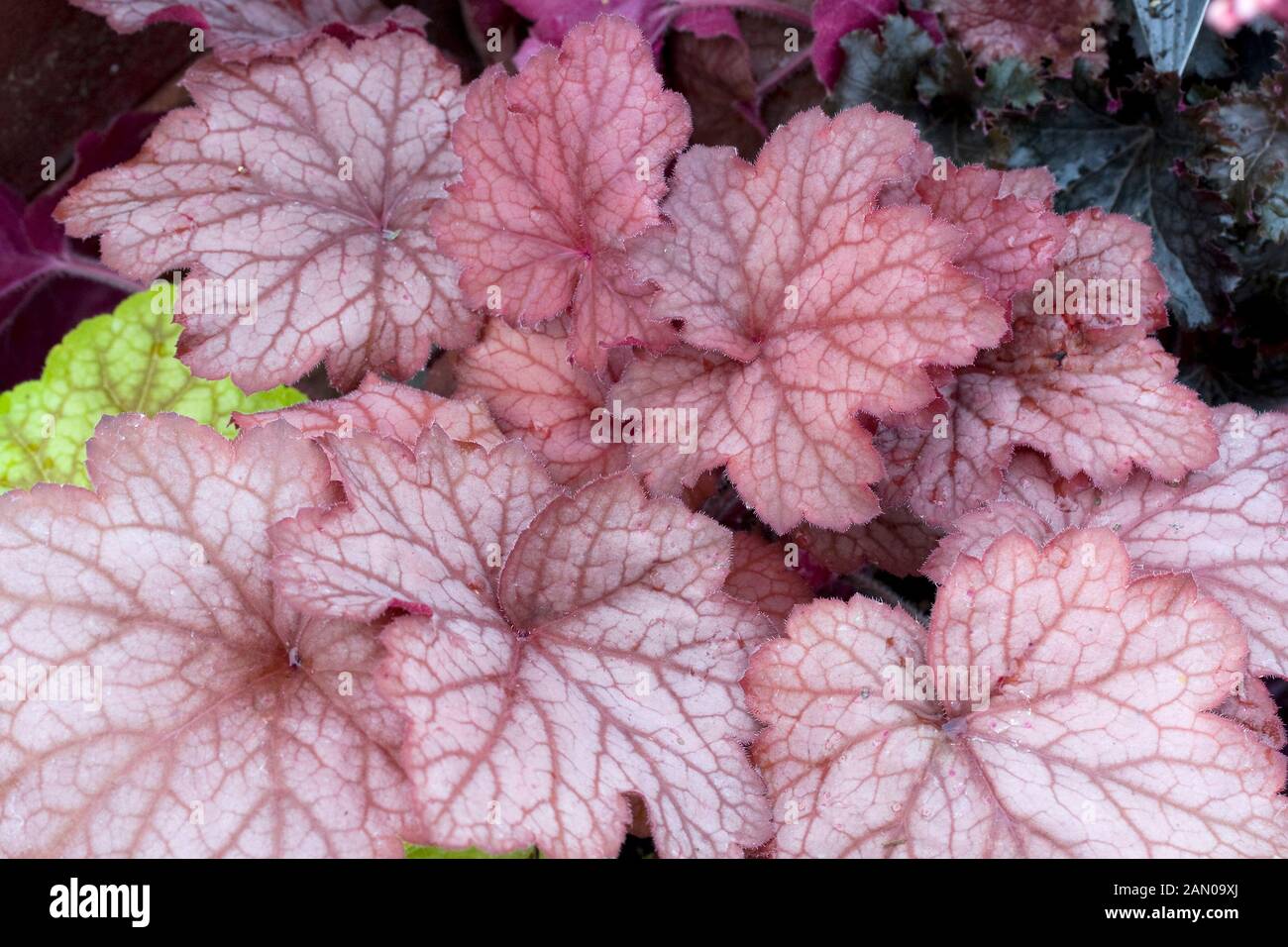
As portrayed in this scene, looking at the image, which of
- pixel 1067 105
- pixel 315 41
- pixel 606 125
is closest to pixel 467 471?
pixel 606 125

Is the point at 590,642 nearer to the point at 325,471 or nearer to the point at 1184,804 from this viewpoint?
the point at 325,471

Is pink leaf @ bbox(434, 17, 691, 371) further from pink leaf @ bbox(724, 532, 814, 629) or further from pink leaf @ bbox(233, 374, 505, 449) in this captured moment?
pink leaf @ bbox(724, 532, 814, 629)

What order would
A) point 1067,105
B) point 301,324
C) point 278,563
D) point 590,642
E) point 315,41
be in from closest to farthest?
point 278,563 → point 590,642 → point 301,324 → point 315,41 → point 1067,105

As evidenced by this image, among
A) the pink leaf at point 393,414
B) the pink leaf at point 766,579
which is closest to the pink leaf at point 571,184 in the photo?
the pink leaf at point 393,414

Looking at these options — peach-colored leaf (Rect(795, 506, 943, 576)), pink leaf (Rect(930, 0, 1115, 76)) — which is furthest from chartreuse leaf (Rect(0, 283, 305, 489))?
pink leaf (Rect(930, 0, 1115, 76))

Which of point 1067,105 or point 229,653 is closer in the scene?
point 229,653

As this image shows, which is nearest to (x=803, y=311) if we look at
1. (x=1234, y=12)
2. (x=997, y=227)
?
(x=997, y=227)
